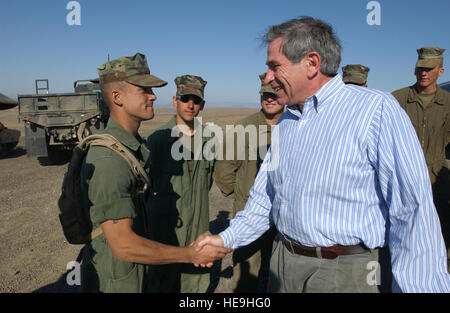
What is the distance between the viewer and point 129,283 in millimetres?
2082

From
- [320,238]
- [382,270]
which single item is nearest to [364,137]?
[320,238]

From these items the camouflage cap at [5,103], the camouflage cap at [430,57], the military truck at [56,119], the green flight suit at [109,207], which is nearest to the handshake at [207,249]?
the green flight suit at [109,207]

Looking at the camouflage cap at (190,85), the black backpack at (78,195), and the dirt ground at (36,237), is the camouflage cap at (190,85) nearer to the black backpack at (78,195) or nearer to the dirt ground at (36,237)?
the black backpack at (78,195)

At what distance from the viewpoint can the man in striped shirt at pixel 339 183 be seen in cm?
Result: 148

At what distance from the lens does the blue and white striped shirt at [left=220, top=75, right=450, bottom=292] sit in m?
1.47

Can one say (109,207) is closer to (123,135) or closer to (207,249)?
(123,135)

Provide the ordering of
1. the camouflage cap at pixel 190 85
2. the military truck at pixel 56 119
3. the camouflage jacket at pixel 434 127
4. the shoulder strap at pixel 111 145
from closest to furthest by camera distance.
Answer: the shoulder strap at pixel 111 145
the camouflage cap at pixel 190 85
the camouflage jacket at pixel 434 127
the military truck at pixel 56 119

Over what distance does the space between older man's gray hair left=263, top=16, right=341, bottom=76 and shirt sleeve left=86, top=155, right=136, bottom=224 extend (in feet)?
3.96

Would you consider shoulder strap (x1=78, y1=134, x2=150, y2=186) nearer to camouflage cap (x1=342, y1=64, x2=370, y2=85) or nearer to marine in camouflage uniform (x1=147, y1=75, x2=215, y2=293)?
marine in camouflage uniform (x1=147, y1=75, x2=215, y2=293)

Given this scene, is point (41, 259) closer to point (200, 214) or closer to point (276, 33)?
point (200, 214)

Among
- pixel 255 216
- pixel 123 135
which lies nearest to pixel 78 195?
pixel 123 135

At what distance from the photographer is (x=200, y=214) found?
337 centimetres

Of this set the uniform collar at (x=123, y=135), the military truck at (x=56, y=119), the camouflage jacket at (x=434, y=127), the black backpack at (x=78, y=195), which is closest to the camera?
the black backpack at (x=78, y=195)
